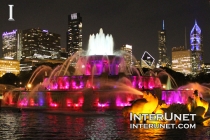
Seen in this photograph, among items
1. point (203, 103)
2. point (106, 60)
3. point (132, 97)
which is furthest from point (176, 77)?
point (203, 103)

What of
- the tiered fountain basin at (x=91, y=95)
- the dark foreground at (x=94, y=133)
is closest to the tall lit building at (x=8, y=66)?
the tiered fountain basin at (x=91, y=95)

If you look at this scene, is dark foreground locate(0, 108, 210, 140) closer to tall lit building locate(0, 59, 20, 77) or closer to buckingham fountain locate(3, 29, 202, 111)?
buckingham fountain locate(3, 29, 202, 111)

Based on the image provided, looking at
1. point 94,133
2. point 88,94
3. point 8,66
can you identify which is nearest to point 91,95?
point 88,94

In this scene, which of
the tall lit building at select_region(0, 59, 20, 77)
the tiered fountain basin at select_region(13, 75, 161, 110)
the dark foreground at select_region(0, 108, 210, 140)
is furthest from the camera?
the tall lit building at select_region(0, 59, 20, 77)

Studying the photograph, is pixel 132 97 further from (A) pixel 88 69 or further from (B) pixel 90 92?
(A) pixel 88 69

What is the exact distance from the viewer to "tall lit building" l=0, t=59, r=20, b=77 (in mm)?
187000

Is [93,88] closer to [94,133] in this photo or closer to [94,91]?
[94,91]

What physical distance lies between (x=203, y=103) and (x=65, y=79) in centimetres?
2403

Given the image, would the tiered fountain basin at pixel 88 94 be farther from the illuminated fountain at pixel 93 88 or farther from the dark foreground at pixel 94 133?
the dark foreground at pixel 94 133

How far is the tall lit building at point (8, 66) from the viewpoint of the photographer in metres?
187

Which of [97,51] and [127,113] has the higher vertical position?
[97,51]

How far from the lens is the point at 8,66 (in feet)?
629

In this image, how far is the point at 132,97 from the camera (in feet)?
128

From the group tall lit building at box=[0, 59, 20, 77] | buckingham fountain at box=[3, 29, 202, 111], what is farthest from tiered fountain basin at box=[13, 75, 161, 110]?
tall lit building at box=[0, 59, 20, 77]
